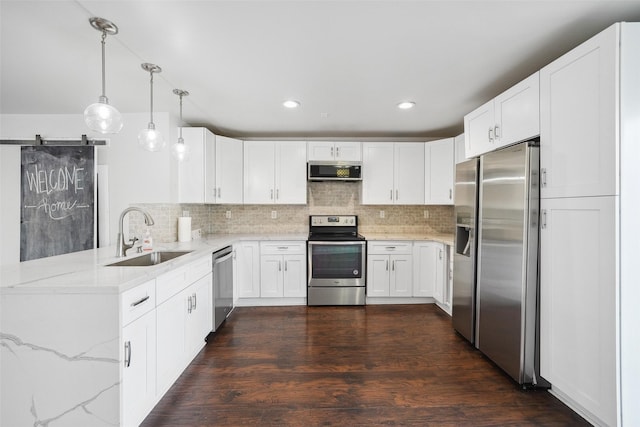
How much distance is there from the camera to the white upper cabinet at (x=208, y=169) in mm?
3334

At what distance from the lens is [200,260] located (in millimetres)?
2480

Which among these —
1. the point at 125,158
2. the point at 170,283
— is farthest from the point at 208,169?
the point at 170,283

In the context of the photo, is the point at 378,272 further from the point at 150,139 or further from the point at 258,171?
the point at 150,139

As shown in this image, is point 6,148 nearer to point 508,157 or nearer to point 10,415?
point 10,415

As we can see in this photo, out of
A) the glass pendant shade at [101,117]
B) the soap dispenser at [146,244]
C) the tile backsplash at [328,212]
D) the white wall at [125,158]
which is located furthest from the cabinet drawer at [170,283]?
the tile backsplash at [328,212]

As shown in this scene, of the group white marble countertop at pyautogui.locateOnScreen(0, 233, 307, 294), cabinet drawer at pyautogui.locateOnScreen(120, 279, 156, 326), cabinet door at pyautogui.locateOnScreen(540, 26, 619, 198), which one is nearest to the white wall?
white marble countertop at pyautogui.locateOnScreen(0, 233, 307, 294)

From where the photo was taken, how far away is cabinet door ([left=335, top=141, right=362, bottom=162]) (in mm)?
3934

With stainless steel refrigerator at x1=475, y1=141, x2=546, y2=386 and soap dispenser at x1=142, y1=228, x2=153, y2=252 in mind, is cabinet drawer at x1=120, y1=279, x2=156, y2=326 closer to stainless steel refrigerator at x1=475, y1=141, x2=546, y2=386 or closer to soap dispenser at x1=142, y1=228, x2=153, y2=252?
soap dispenser at x1=142, y1=228, x2=153, y2=252

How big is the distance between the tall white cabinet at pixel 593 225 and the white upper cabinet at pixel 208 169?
3246mm

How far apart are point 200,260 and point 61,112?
2417 mm

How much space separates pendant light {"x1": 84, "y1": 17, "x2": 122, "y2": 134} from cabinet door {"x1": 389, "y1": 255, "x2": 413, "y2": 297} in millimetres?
3162

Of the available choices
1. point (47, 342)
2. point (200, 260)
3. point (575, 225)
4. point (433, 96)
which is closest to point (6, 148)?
point (200, 260)

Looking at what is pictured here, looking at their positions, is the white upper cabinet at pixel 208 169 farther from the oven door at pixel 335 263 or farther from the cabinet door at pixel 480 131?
the cabinet door at pixel 480 131

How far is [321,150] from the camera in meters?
3.92
